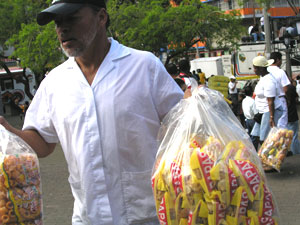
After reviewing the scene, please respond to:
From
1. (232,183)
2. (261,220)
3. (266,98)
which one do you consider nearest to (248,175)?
(232,183)

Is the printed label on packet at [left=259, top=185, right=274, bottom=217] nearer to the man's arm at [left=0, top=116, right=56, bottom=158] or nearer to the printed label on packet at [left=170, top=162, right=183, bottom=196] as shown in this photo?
the printed label on packet at [left=170, top=162, right=183, bottom=196]

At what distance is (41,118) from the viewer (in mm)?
2654

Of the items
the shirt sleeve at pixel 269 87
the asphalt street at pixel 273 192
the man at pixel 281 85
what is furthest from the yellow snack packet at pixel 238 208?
the man at pixel 281 85

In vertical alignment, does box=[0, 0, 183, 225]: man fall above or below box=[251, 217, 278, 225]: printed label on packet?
above

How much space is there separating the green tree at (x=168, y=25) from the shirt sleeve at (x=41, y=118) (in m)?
12.0

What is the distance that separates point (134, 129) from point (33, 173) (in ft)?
1.61

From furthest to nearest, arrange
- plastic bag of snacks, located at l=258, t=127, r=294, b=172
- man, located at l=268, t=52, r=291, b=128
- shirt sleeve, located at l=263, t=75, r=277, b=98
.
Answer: man, located at l=268, t=52, r=291, b=128 → shirt sleeve, located at l=263, t=75, r=277, b=98 → plastic bag of snacks, located at l=258, t=127, r=294, b=172

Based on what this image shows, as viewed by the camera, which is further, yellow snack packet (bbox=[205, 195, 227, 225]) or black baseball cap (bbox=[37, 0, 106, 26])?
black baseball cap (bbox=[37, 0, 106, 26])

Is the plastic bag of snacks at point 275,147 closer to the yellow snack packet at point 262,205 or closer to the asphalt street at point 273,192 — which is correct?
the asphalt street at point 273,192

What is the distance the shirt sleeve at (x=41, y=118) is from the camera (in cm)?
264

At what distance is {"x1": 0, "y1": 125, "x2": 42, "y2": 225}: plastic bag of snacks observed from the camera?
2209 millimetres

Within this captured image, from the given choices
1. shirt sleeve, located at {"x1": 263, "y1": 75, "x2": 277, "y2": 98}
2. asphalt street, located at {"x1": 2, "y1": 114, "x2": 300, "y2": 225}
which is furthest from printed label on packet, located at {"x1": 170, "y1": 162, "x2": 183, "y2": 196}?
shirt sleeve, located at {"x1": 263, "y1": 75, "x2": 277, "y2": 98}

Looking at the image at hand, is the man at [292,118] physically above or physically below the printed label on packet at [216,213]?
below

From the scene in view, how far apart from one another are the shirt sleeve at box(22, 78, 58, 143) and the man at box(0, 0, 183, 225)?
10 cm
